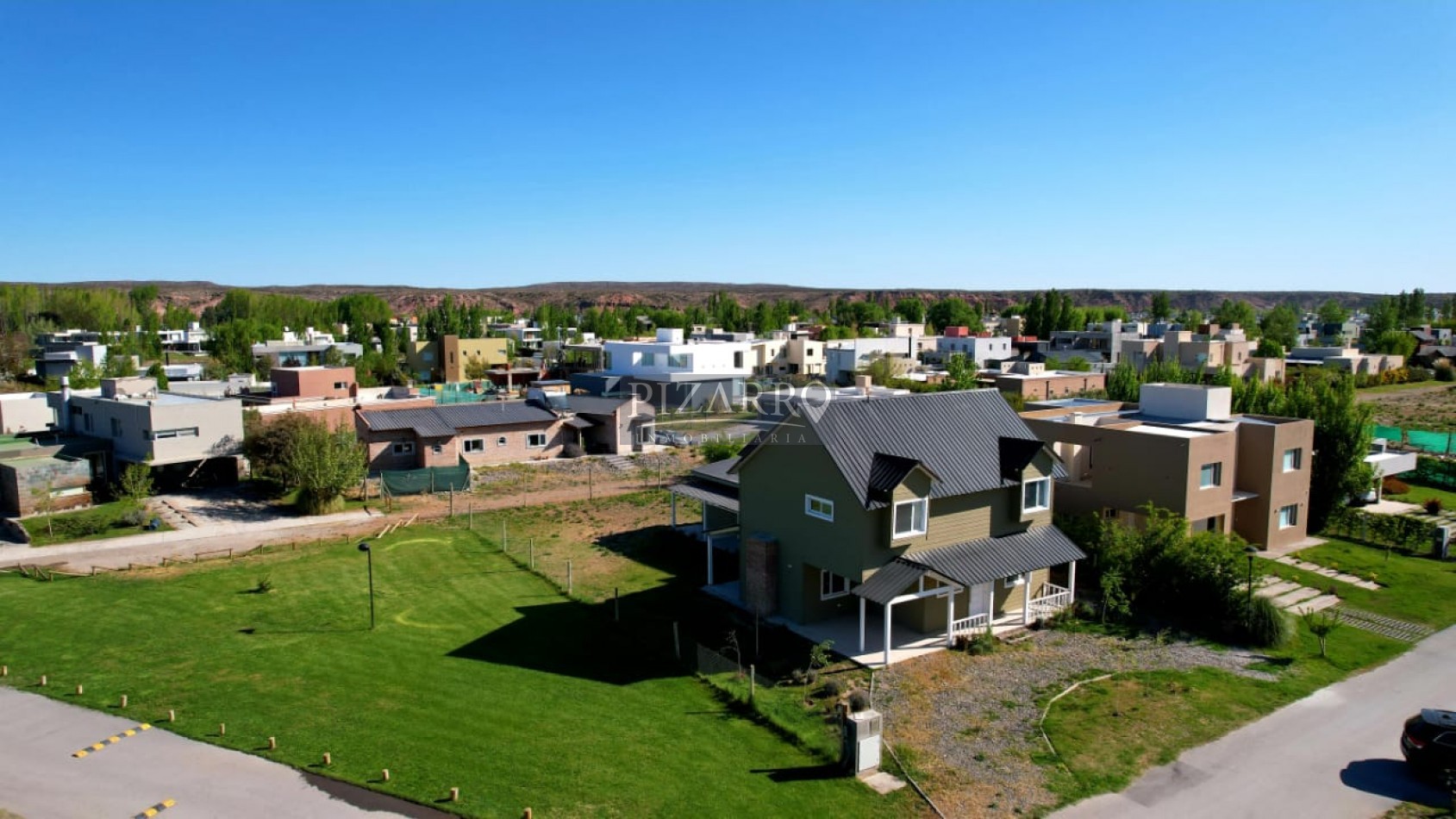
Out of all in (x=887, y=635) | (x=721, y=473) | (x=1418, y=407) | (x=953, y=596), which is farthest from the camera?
(x=1418, y=407)

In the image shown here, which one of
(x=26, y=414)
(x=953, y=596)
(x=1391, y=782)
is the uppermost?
(x=26, y=414)

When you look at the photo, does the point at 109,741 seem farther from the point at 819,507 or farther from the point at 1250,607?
the point at 1250,607

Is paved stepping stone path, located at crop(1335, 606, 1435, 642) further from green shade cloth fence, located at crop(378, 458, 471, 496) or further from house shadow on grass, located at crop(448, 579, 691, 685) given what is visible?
green shade cloth fence, located at crop(378, 458, 471, 496)

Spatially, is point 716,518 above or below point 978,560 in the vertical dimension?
below

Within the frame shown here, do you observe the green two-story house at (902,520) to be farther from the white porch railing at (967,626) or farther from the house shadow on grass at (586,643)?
the house shadow on grass at (586,643)

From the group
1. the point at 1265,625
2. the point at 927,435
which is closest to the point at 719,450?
the point at 927,435

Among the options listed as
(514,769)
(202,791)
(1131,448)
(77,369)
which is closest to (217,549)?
(202,791)

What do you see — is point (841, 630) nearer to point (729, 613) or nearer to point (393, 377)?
point (729, 613)
